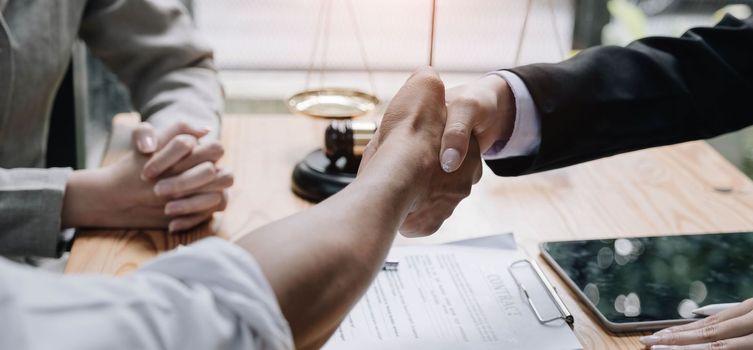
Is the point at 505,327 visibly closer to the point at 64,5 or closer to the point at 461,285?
the point at 461,285

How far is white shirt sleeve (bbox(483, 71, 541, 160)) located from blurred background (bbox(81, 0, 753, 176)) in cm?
105

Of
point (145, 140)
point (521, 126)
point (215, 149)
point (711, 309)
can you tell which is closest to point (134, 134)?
point (145, 140)

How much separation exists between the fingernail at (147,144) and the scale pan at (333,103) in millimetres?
302

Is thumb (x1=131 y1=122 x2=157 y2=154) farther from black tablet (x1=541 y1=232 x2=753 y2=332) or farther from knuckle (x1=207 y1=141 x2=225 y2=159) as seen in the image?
black tablet (x1=541 y1=232 x2=753 y2=332)

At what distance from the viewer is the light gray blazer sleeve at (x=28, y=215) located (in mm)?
1153

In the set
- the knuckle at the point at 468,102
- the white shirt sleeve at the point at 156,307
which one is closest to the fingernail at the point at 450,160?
the knuckle at the point at 468,102

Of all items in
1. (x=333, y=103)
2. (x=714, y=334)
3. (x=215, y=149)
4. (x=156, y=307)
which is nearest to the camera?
(x=156, y=307)

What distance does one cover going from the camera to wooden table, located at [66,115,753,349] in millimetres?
1187

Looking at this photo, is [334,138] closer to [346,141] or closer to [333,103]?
[346,141]

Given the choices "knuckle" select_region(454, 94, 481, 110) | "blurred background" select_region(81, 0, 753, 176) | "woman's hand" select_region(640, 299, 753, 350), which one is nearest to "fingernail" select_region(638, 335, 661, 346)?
"woman's hand" select_region(640, 299, 753, 350)

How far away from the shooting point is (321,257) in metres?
0.69

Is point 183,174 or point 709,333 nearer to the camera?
point 709,333

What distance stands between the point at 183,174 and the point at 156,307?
69 centimetres

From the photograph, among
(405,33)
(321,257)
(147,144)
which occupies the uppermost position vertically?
(321,257)
